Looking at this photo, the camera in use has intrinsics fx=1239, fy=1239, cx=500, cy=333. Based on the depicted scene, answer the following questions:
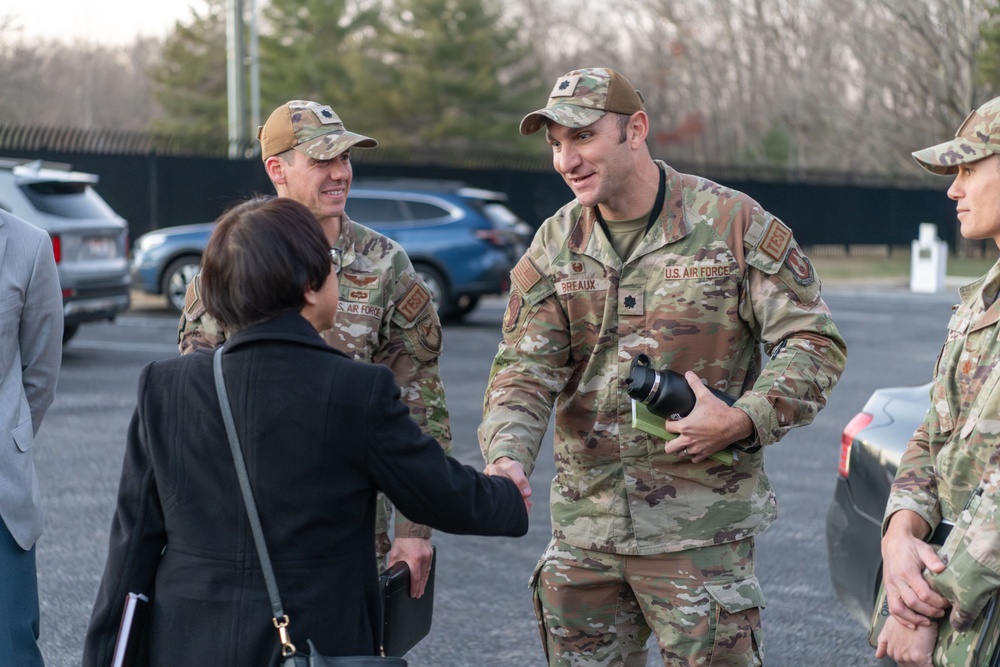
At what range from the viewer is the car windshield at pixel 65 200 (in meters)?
11.9

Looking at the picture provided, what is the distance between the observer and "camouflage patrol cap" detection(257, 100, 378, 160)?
11.5 ft

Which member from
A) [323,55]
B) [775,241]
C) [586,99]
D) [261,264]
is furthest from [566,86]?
[323,55]

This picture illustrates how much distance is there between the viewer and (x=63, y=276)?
1152 cm

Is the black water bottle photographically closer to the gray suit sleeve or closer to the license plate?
the gray suit sleeve

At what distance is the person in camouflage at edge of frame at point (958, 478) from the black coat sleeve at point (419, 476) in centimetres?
85

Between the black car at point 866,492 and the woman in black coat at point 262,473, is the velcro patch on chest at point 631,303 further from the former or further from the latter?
the black car at point 866,492

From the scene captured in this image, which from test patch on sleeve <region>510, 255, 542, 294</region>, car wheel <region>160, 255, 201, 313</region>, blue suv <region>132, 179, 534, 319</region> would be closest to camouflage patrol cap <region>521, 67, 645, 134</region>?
test patch on sleeve <region>510, 255, 542, 294</region>

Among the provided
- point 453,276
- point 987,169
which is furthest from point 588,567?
point 453,276

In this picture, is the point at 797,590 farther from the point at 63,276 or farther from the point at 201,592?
the point at 63,276

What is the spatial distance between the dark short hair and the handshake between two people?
2.44ft

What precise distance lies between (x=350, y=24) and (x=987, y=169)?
45.8 meters

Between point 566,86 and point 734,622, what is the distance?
1.40m

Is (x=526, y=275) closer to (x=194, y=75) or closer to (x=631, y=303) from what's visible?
(x=631, y=303)

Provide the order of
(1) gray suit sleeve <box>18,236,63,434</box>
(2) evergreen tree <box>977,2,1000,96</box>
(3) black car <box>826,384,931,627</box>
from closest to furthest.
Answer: (1) gray suit sleeve <box>18,236,63,434</box>
(3) black car <box>826,384,931,627</box>
(2) evergreen tree <box>977,2,1000,96</box>
